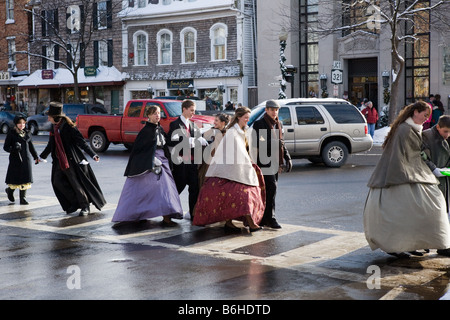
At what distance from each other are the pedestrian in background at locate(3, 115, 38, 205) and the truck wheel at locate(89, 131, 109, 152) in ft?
35.5

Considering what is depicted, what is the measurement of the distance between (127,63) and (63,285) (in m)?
38.7

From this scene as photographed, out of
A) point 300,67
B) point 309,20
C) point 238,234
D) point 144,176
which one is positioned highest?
point 309,20

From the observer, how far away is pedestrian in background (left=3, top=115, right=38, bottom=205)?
13.1 metres

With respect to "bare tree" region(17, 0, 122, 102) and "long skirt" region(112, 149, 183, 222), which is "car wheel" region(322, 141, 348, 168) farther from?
"bare tree" region(17, 0, 122, 102)

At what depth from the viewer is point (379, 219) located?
769 cm

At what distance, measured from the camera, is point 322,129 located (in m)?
18.3

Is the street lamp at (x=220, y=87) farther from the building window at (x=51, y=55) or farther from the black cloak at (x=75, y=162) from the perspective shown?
the black cloak at (x=75, y=162)

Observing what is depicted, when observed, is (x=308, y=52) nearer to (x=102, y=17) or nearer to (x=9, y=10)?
(x=102, y=17)

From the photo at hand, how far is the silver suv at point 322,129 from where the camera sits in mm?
18156

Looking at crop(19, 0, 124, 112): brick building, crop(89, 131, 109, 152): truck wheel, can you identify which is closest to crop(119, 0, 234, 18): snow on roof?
crop(19, 0, 124, 112): brick building

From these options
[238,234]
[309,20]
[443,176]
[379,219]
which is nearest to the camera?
[379,219]

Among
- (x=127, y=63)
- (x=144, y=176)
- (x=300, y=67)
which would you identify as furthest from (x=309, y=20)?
(x=144, y=176)

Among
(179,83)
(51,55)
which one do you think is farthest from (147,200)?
(51,55)
